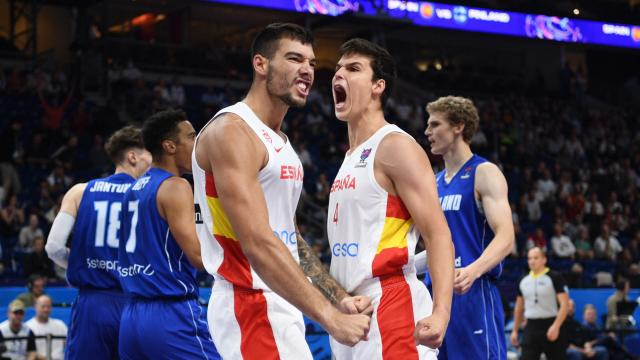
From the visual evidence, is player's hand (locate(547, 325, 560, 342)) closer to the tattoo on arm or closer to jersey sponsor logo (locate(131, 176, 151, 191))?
jersey sponsor logo (locate(131, 176, 151, 191))

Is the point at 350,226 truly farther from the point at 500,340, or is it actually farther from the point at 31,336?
the point at 31,336

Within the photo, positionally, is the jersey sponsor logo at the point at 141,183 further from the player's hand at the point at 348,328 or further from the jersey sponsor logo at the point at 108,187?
the player's hand at the point at 348,328

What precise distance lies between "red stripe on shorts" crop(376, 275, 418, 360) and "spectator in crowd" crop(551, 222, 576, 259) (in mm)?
17329

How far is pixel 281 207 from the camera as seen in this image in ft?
13.7

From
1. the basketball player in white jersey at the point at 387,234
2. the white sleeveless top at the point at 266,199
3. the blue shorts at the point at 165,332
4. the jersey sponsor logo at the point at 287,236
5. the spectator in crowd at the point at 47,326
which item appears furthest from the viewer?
the spectator in crowd at the point at 47,326

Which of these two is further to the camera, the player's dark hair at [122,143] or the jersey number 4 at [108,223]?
the player's dark hair at [122,143]

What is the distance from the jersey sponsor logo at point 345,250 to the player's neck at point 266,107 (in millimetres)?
662

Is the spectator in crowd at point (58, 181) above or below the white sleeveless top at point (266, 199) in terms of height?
above

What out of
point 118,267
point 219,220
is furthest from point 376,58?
point 118,267

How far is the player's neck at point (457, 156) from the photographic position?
658 centimetres

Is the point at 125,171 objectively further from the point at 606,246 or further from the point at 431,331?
the point at 606,246

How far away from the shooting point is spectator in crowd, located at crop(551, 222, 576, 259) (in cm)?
2122

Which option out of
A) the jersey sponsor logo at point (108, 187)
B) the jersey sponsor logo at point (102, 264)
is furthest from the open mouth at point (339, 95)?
the jersey sponsor logo at point (102, 264)

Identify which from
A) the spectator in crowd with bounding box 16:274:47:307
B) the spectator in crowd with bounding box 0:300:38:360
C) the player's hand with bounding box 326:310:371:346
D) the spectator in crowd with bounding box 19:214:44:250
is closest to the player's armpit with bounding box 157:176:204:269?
the player's hand with bounding box 326:310:371:346
